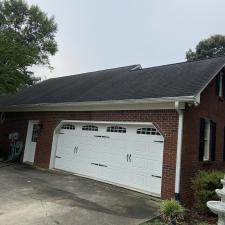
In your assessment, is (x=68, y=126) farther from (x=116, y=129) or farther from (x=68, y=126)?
(x=116, y=129)

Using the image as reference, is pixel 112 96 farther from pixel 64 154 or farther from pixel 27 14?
pixel 27 14

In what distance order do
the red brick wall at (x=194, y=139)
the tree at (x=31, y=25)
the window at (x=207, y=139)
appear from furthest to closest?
the tree at (x=31, y=25), the window at (x=207, y=139), the red brick wall at (x=194, y=139)

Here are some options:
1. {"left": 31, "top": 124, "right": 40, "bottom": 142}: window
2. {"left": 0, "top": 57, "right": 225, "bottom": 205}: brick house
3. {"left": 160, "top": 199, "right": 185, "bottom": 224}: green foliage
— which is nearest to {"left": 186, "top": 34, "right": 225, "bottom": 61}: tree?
{"left": 0, "top": 57, "right": 225, "bottom": 205}: brick house

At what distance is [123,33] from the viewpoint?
17.8m

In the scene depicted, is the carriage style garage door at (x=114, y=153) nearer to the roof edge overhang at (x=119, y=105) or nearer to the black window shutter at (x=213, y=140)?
the roof edge overhang at (x=119, y=105)

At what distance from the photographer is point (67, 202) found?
22.6 ft

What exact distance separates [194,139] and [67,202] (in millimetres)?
4271

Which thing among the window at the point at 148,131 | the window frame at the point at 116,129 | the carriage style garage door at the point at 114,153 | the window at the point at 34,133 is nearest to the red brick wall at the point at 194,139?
the carriage style garage door at the point at 114,153

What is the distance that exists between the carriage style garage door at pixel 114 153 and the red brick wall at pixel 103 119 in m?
0.25

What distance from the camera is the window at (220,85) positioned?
1032cm

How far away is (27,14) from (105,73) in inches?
548

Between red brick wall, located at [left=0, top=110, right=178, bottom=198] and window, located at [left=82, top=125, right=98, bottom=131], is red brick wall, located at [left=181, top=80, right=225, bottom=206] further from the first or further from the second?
window, located at [left=82, top=125, right=98, bottom=131]

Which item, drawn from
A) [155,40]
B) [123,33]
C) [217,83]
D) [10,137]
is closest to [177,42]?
[155,40]

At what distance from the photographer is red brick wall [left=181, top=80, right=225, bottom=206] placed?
25.8 ft
